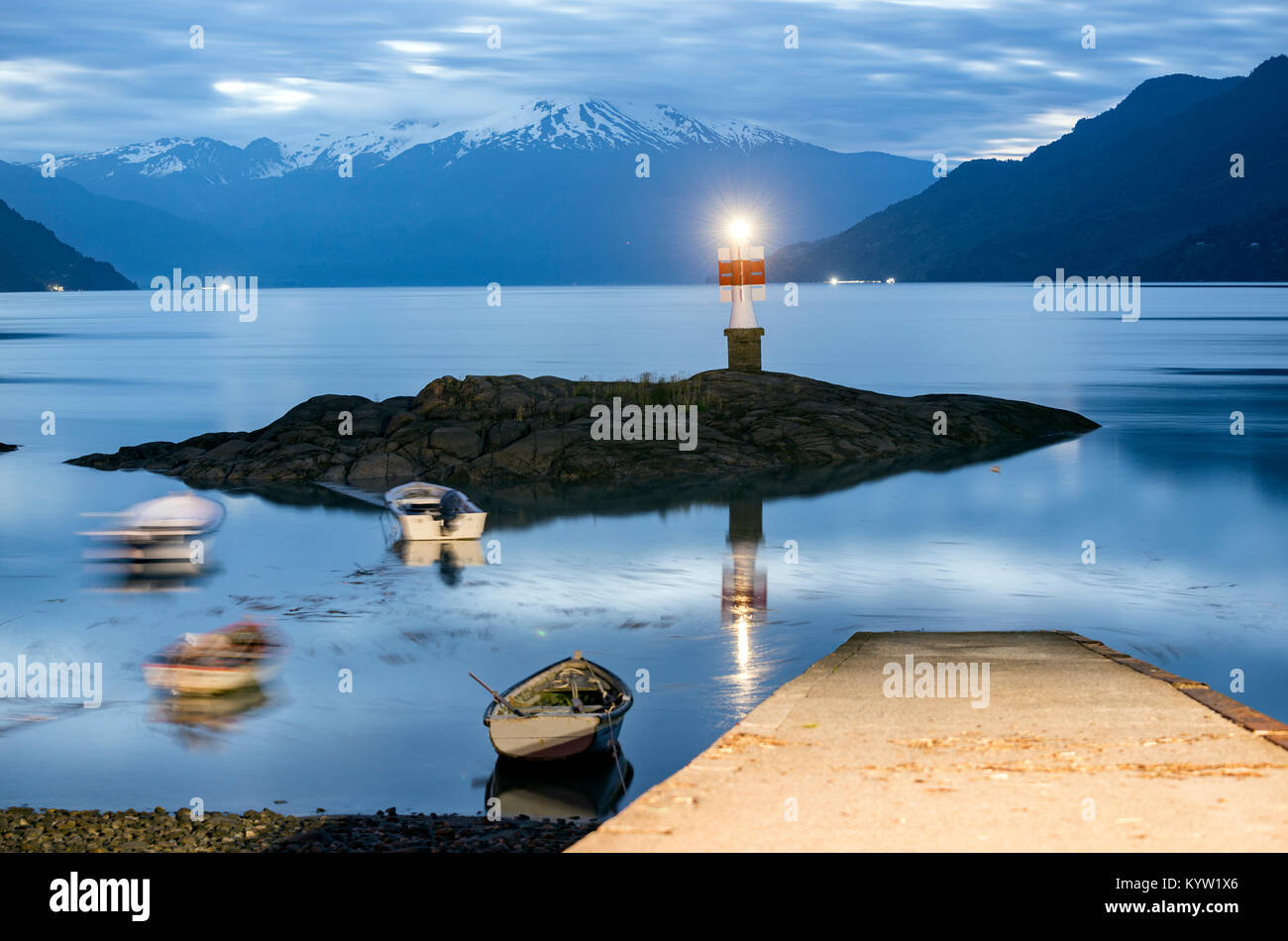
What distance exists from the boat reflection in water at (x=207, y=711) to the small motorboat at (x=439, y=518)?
563 inches

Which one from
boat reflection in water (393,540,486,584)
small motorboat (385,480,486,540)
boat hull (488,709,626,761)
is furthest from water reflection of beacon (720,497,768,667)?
small motorboat (385,480,486,540)

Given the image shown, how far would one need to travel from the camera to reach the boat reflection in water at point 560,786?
693 inches

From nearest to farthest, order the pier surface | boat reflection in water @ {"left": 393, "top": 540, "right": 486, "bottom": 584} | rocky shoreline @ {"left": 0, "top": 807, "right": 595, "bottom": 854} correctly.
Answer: the pier surface → rocky shoreline @ {"left": 0, "top": 807, "right": 595, "bottom": 854} → boat reflection in water @ {"left": 393, "top": 540, "right": 486, "bottom": 584}

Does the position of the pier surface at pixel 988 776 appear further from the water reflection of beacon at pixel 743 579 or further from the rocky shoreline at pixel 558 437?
the rocky shoreline at pixel 558 437

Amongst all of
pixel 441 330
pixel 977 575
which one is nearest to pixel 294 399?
pixel 977 575

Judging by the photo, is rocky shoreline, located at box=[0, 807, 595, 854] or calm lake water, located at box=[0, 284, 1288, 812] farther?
calm lake water, located at box=[0, 284, 1288, 812]

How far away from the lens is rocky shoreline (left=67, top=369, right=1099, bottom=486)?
4931cm

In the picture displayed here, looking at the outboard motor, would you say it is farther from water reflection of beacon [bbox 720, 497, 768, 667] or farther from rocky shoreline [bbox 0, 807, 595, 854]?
rocky shoreline [bbox 0, 807, 595, 854]

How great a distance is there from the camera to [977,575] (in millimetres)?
32938

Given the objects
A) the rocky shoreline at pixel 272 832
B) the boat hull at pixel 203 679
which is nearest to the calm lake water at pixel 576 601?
the boat hull at pixel 203 679

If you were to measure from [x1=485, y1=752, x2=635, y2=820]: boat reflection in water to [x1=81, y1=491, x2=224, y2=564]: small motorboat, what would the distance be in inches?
772

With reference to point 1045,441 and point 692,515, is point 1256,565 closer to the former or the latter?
point 692,515

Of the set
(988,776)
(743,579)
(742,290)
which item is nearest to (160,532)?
(743,579)
